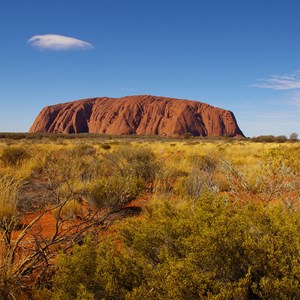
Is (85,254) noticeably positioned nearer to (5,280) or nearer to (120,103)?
(5,280)

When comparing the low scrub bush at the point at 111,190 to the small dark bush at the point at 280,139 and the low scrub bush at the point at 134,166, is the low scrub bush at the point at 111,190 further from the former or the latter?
the small dark bush at the point at 280,139

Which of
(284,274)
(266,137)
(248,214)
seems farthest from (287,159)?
(266,137)

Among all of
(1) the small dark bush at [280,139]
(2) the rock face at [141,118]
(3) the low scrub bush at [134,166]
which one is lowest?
(3) the low scrub bush at [134,166]

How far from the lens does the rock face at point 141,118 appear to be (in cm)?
13100

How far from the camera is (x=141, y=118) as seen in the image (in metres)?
139

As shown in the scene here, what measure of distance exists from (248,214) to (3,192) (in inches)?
180

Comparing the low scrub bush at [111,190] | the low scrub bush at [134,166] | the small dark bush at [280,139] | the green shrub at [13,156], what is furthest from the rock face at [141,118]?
the low scrub bush at [111,190]

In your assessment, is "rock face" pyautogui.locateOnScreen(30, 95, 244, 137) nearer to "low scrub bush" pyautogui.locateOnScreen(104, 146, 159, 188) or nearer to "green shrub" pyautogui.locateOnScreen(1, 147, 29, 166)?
"green shrub" pyautogui.locateOnScreen(1, 147, 29, 166)

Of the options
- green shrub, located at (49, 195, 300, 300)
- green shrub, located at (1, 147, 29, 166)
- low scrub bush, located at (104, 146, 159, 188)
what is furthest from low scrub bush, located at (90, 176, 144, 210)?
green shrub, located at (1, 147, 29, 166)

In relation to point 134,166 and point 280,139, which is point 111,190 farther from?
point 280,139

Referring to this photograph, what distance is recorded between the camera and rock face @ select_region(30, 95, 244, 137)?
430 ft

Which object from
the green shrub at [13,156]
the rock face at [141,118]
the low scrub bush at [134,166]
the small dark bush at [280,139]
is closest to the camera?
the low scrub bush at [134,166]

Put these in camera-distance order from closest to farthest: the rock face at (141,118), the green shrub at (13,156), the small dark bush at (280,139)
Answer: the green shrub at (13,156), the small dark bush at (280,139), the rock face at (141,118)

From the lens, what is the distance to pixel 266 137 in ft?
186
